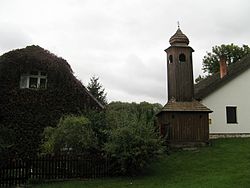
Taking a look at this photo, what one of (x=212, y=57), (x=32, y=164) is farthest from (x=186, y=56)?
(x=212, y=57)

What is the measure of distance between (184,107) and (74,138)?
11.4m

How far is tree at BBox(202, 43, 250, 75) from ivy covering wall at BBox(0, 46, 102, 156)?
28.1 metres

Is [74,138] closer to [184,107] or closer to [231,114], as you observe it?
[184,107]

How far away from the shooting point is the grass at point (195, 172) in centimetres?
1452

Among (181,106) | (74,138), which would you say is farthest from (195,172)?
(181,106)

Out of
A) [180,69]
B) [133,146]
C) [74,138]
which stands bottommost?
[133,146]

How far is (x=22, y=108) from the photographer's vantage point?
74.2 feet

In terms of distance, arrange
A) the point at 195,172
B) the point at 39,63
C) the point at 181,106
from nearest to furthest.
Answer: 1. the point at 195,172
2. the point at 39,63
3. the point at 181,106

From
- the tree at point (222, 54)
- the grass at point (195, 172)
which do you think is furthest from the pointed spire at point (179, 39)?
the tree at point (222, 54)

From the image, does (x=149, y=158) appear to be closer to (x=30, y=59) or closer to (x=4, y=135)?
(x=4, y=135)

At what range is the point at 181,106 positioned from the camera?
2752cm

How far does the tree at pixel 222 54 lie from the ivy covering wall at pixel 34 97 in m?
28.1

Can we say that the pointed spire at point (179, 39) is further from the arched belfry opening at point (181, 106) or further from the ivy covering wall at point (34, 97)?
the ivy covering wall at point (34, 97)

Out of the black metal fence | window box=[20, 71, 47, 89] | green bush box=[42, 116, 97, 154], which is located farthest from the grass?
window box=[20, 71, 47, 89]
